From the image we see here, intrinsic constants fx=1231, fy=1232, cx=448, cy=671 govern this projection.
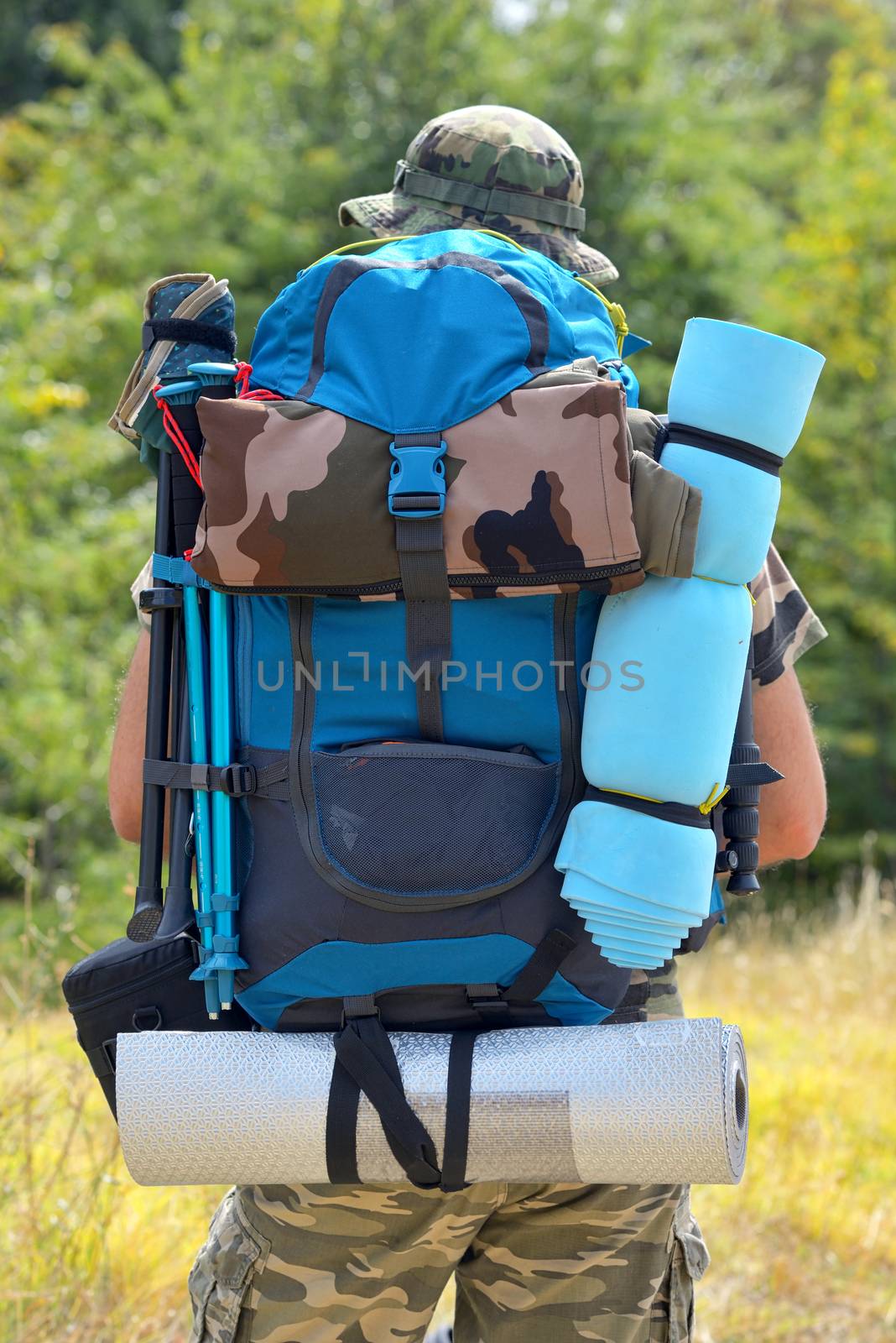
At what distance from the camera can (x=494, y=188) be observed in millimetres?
1884

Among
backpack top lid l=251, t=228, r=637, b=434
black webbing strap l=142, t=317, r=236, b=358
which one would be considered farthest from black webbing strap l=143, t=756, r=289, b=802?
black webbing strap l=142, t=317, r=236, b=358

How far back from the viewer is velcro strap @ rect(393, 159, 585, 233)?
188 centimetres

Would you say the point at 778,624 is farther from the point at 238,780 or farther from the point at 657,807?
the point at 238,780

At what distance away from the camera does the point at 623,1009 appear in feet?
5.57

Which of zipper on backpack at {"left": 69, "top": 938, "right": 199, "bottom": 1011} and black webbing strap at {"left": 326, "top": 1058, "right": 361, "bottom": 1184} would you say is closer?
black webbing strap at {"left": 326, "top": 1058, "right": 361, "bottom": 1184}

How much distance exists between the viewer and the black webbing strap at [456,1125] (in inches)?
56.7

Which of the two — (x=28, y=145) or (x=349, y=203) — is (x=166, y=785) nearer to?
(x=349, y=203)

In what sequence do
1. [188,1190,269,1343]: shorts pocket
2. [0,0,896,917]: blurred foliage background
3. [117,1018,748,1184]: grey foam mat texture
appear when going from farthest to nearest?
[0,0,896,917]: blurred foliage background < [188,1190,269,1343]: shorts pocket < [117,1018,748,1184]: grey foam mat texture

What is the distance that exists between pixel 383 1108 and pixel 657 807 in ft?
1.58

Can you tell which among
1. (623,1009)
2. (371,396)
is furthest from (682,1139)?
(371,396)

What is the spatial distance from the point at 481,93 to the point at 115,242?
319 cm

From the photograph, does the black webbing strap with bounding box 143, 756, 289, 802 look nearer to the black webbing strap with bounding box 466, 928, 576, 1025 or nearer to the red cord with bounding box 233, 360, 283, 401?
the black webbing strap with bounding box 466, 928, 576, 1025

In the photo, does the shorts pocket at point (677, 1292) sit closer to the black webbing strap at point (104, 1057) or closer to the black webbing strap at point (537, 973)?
the black webbing strap at point (537, 973)

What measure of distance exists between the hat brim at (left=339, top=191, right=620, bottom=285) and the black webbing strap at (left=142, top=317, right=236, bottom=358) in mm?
389
